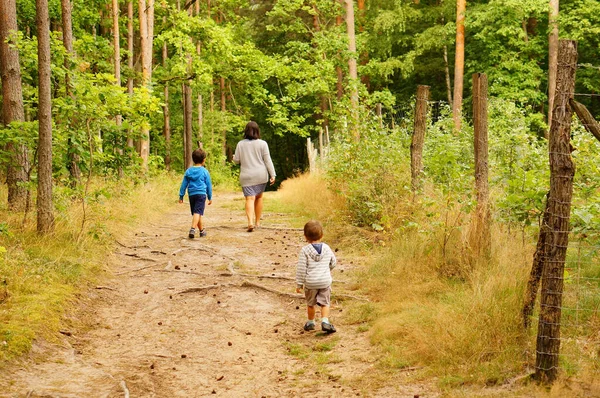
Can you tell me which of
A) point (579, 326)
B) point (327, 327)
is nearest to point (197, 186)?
point (327, 327)

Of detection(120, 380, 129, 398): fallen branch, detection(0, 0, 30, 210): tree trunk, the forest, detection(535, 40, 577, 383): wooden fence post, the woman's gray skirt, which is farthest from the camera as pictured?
the woman's gray skirt

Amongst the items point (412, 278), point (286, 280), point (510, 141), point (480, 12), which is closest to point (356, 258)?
point (286, 280)

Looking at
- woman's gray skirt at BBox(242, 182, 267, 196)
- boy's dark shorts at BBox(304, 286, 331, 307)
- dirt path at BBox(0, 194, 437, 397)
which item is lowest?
dirt path at BBox(0, 194, 437, 397)

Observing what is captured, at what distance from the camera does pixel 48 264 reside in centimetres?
788

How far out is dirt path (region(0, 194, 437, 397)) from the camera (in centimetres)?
525

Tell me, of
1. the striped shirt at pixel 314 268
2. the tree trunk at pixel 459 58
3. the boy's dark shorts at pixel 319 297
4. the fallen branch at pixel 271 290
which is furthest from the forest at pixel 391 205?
the tree trunk at pixel 459 58

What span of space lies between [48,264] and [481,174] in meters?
5.46

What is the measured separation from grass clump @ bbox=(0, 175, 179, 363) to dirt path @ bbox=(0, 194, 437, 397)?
0.74 ft

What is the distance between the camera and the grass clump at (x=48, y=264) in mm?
6059

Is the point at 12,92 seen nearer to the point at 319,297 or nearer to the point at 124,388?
the point at 319,297

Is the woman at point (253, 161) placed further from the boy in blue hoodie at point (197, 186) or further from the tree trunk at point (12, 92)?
the tree trunk at point (12, 92)

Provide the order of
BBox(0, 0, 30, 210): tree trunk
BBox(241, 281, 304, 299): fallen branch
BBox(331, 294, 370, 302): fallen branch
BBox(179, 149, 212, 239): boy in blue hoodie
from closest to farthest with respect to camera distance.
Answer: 1. BBox(331, 294, 370, 302): fallen branch
2. BBox(241, 281, 304, 299): fallen branch
3. BBox(0, 0, 30, 210): tree trunk
4. BBox(179, 149, 212, 239): boy in blue hoodie

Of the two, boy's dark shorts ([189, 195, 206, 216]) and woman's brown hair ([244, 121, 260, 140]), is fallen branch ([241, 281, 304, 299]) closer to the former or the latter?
boy's dark shorts ([189, 195, 206, 216])

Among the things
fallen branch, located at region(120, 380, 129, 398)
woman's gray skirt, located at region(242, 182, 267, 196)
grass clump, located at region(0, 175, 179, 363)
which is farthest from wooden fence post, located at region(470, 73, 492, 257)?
woman's gray skirt, located at region(242, 182, 267, 196)
